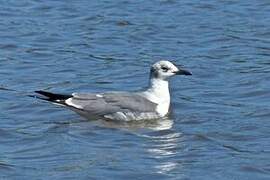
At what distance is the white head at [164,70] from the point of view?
47.0 ft

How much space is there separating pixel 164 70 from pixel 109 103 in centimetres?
96

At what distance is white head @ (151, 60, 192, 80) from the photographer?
47.0ft

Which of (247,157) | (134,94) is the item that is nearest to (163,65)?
(134,94)

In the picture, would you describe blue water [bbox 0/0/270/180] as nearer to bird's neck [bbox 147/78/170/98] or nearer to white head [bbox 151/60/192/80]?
bird's neck [bbox 147/78/170/98]

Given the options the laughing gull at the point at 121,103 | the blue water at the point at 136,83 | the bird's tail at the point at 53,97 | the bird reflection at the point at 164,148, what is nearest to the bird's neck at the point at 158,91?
the laughing gull at the point at 121,103

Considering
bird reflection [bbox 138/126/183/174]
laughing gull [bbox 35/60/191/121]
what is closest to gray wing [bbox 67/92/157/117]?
laughing gull [bbox 35/60/191/121]

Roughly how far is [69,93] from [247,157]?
11.5 feet

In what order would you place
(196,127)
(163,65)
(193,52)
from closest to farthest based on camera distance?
(196,127) → (163,65) → (193,52)

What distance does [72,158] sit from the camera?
1190 centimetres

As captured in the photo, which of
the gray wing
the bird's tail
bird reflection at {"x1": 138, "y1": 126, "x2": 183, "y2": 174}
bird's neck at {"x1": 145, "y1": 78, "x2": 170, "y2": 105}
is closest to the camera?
bird reflection at {"x1": 138, "y1": 126, "x2": 183, "y2": 174}

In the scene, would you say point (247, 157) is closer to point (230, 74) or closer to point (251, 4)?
point (230, 74)

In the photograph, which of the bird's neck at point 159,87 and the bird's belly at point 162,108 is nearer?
the bird's belly at point 162,108

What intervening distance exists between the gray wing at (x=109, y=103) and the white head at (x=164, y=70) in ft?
1.97

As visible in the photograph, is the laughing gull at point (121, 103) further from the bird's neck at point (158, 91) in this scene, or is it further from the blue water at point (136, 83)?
the blue water at point (136, 83)
